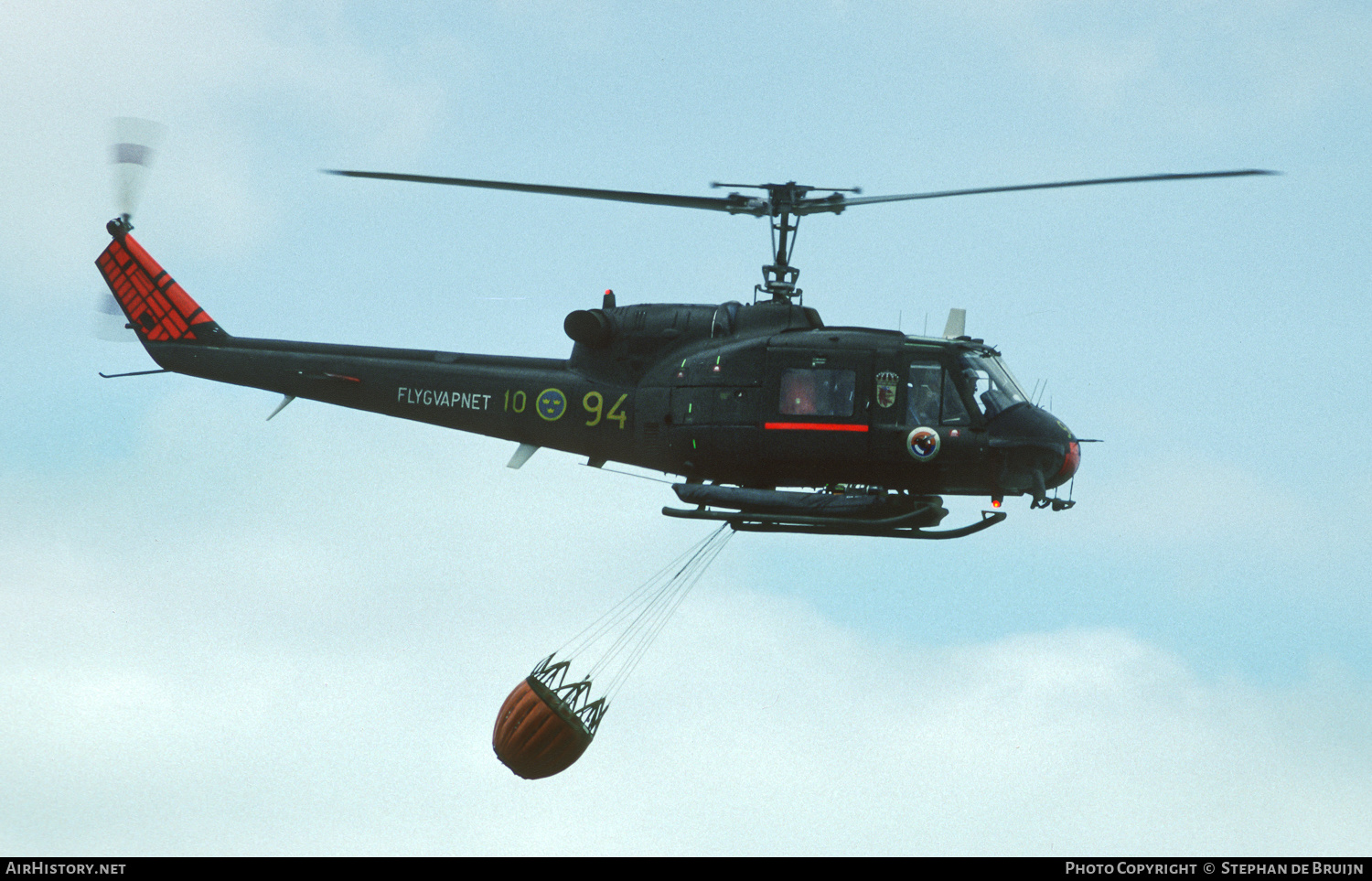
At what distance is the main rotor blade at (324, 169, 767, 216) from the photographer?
23688 millimetres

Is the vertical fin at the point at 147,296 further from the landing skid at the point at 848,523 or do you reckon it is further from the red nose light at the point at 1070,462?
the red nose light at the point at 1070,462

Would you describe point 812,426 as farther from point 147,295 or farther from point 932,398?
point 147,295

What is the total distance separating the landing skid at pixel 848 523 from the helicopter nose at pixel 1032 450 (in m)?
0.58

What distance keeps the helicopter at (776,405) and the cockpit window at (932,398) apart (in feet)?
0.07

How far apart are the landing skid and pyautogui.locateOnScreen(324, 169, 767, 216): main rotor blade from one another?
4.75 metres

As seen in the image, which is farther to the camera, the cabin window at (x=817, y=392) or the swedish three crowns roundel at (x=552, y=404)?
the swedish three crowns roundel at (x=552, y=404)

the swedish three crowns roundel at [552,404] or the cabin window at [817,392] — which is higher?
the swedish three crowns roundel at [552,404]

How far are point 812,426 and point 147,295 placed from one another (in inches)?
538

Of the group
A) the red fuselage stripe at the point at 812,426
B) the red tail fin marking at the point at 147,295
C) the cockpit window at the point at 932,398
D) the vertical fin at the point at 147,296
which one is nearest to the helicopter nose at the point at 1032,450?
the cockpit window at the point at 932,398

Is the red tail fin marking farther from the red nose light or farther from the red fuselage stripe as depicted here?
the red nose light

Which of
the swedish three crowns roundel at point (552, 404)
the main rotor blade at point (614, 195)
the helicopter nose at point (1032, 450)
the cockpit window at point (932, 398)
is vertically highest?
the main rotor blade at point (614, 195)

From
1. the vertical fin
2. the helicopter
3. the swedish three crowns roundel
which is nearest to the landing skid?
the helicopter

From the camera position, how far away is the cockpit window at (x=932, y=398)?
891 inches
